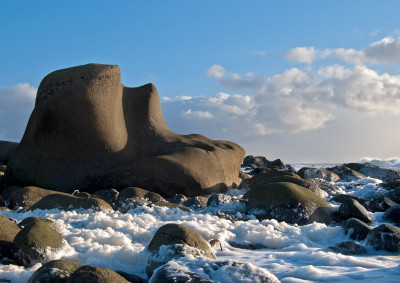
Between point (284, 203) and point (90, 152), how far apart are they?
5359mm

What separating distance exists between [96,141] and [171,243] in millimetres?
7183

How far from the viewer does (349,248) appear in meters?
4.96

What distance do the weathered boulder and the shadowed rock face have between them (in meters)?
6.94

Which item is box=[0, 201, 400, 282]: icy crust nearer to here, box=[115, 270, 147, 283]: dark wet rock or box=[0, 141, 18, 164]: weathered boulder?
box=[115, 270, 147, 283]: dark wet rock

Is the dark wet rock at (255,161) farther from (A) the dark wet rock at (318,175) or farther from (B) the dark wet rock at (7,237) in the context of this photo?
(B) the dark wet rock at (7,237)

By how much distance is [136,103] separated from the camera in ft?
39.6

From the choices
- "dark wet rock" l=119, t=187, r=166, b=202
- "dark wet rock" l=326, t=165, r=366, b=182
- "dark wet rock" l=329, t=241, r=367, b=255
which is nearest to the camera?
"dark wet rock" l=329, t=241, r=367, b=255

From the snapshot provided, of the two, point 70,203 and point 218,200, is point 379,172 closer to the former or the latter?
point 218,200

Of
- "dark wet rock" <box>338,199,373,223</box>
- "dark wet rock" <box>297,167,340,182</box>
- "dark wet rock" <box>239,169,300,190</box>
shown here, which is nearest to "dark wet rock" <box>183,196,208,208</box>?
"dark wet rock" <box>338,199,373,223</box>

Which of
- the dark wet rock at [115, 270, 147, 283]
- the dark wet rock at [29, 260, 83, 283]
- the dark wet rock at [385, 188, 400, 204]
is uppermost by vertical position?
the dark wet rock at [385, 188, 400, 204]

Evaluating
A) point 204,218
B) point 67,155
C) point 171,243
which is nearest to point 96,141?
point 67,155

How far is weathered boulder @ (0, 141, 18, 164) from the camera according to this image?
686 inches

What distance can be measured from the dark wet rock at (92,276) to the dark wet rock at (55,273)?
17 cm

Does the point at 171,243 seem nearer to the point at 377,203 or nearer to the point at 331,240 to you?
the point at 331,240
